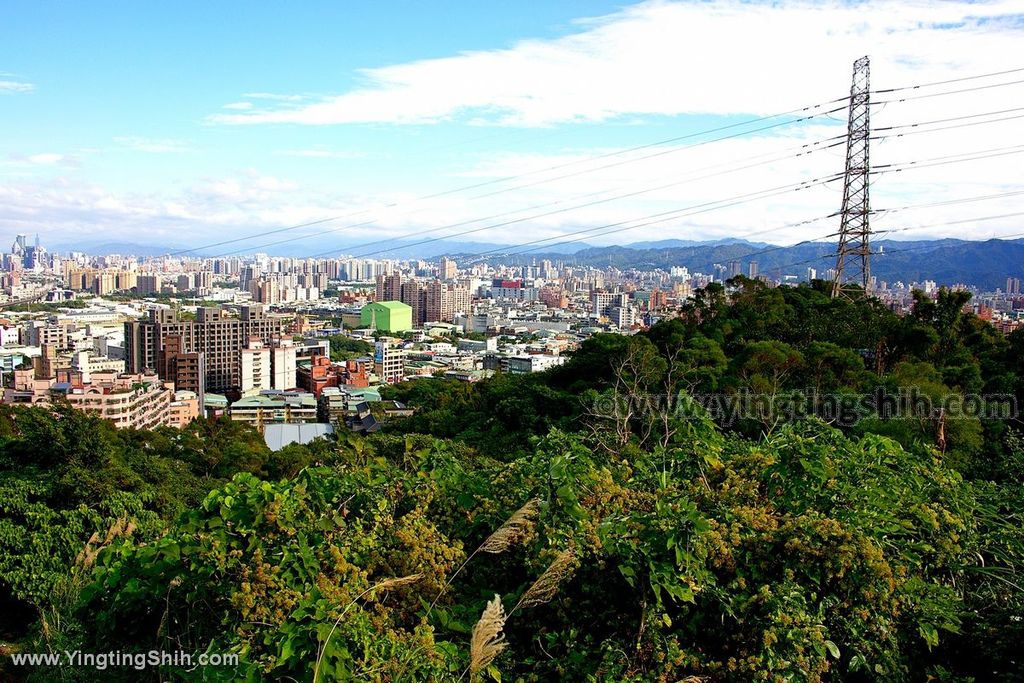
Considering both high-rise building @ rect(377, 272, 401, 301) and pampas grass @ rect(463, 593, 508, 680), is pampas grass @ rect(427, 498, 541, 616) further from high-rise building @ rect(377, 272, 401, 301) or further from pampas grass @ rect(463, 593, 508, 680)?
high-rise building @ rect(377, 272, 401, 301)

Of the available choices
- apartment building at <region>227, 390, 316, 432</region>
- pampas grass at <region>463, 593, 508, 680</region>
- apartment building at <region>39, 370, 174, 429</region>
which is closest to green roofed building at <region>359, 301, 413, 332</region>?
apartment building at <region>227, 390, 316, 432</region>

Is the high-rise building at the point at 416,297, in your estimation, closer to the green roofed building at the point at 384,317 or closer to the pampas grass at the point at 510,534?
the green roofed building at the point at 384,317

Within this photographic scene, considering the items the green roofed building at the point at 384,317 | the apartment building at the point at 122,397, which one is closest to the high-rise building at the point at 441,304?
Answer: the green roofed building at the point at 384,317

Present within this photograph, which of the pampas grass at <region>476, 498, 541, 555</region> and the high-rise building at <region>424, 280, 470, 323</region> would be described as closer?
the pampas grass at <region>476, 498, 541, 555</region>

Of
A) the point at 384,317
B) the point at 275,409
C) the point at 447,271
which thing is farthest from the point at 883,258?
the point at 447,271

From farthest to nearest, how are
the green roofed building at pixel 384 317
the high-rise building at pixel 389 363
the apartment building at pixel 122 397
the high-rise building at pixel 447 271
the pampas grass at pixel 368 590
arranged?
the high-rise building at pixel 447 271, the green roofed building at pixel 384 317, the high-rise building at pixel 389 363, the apartment building at pixel 122 397, the pampas grass at pixel 368 590

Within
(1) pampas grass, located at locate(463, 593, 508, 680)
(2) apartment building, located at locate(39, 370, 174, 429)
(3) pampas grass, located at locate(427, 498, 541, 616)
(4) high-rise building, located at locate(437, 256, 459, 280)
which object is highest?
(4) high-rise building, located at locate(437, 256, 459, 280)

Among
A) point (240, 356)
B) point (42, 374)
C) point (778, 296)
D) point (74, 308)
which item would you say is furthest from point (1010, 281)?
point (74, 308)

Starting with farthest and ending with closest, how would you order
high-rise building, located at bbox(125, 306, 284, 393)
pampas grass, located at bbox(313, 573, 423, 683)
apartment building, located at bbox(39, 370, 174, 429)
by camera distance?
1. high-rise building, located at bbox(125, 306, 284, 393)
2. apartment building, located at bbox(39, 370, 174, 429)
3. pampas grass, located at bbox(313, 573, 423, 683)

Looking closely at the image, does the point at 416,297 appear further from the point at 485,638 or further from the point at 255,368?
the point at 485,638
